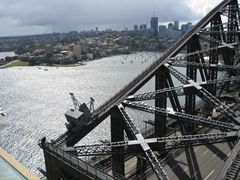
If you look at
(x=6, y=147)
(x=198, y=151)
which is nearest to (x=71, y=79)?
(x=6, y=147)

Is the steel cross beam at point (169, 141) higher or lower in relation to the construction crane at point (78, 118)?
lower

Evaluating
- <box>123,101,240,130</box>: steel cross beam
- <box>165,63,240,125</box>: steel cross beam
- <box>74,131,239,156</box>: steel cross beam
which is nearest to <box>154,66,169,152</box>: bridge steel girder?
<box>165,63,240,125</box>: steel cross beam

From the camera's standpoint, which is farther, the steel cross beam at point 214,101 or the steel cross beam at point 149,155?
the steel cross beam at point 214,101

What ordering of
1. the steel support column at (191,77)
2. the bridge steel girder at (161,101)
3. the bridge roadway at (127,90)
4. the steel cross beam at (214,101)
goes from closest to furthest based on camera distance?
the steel cross beam at (214,101) → the bridge roadway at (127,90) → the bridge steel girder at (161,101) → the steel support column at (191,77)

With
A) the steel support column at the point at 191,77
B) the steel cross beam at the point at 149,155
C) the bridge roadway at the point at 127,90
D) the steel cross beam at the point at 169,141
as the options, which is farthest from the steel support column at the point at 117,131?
the steel support column at the point at 191,77

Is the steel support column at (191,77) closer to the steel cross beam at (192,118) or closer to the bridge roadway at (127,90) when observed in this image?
the bridge roadway at (127,90)

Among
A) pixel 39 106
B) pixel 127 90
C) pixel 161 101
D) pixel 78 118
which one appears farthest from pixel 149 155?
pixel 39 106

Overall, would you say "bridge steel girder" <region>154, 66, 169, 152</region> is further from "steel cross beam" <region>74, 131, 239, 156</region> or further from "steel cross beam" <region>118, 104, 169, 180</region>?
"steel cross beam" <region>74, 131, 239, 156</region>
